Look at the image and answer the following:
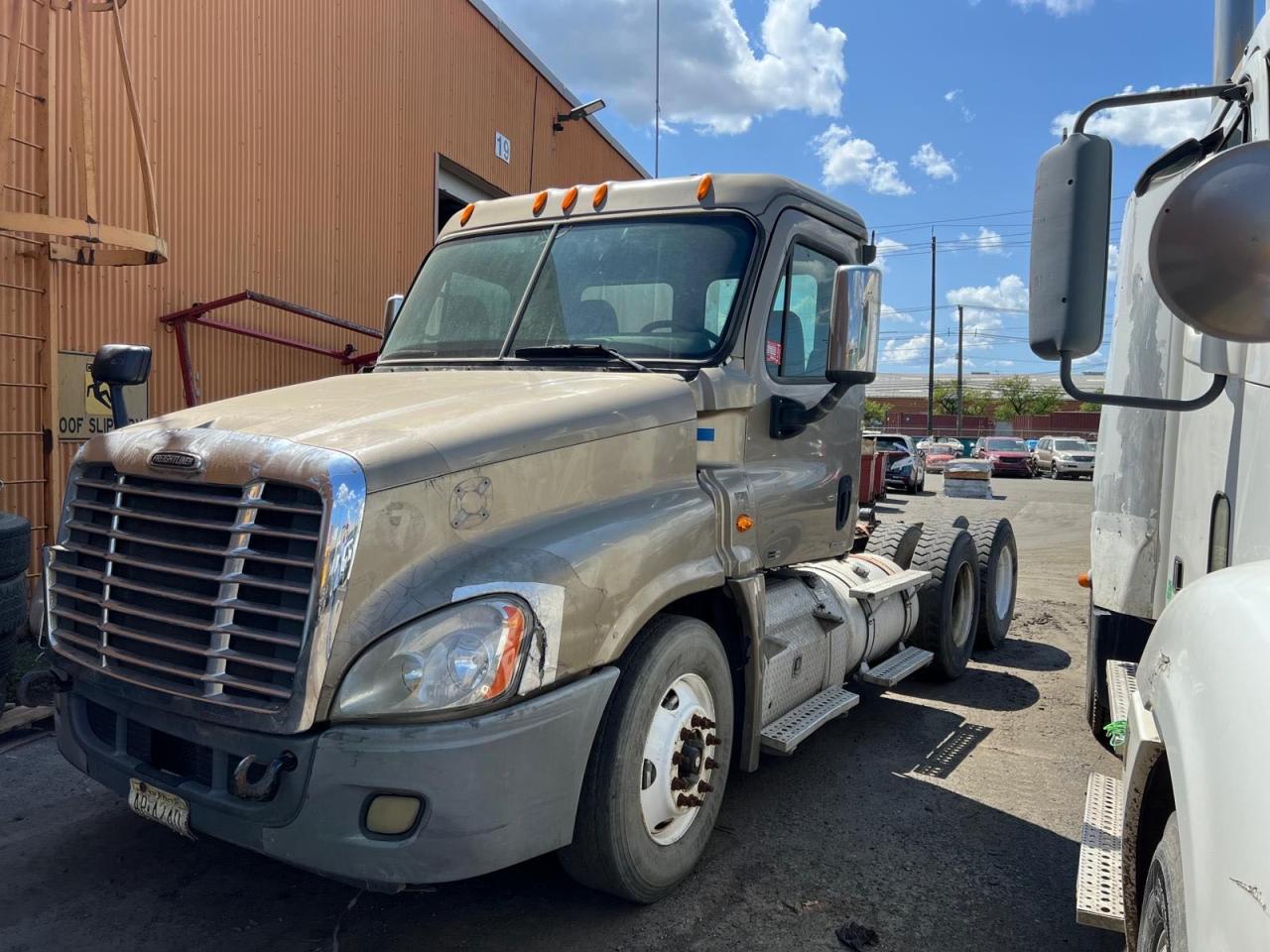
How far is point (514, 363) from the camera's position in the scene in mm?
3896

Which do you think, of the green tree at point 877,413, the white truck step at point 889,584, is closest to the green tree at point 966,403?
the green tree at point 877,413

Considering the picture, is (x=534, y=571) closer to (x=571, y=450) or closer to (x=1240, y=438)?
(x=571, y=450)

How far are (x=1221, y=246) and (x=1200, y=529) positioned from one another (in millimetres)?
1690

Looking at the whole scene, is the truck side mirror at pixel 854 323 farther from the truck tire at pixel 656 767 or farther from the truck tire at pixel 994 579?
the truck tire at pixel 994 579

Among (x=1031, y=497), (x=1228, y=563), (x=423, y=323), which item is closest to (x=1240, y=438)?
(x=1228, y=563)

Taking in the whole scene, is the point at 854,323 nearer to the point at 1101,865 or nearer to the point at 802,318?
the point at 802,318

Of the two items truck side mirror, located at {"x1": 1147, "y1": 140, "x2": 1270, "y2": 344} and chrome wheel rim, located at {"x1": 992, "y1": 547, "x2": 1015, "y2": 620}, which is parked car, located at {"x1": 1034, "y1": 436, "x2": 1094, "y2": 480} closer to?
chrome wheel rim, located at {"x1": 992, "y1": 547, "x2": 1015, "y2": 620}

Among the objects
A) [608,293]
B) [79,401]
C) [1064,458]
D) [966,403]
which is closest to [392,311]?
[608,293]

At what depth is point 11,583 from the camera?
4164 mm

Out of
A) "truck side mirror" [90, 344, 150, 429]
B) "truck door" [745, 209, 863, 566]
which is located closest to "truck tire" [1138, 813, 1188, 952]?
"truck door" [745, 209, 863, 566]

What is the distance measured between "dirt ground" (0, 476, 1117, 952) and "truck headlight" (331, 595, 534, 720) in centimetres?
104

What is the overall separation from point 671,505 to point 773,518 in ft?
2.81

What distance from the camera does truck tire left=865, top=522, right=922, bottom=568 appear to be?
21.4 ft

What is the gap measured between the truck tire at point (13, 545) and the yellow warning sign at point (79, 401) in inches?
141
